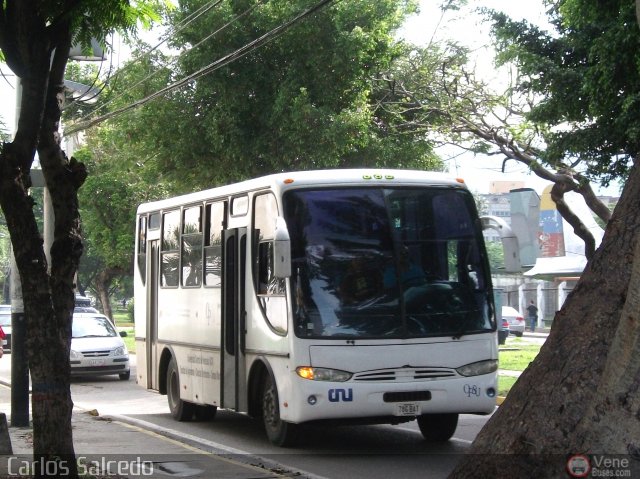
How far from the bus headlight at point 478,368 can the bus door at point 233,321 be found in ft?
9.07

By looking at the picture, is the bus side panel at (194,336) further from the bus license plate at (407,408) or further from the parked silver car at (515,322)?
the parked silver car at (515,322)

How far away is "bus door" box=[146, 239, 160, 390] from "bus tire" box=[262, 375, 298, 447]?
4305 mm

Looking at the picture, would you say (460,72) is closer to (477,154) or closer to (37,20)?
(477,154)

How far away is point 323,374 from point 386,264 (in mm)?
1408

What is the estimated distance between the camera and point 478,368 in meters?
11.6

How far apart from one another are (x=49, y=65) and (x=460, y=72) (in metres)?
15.2

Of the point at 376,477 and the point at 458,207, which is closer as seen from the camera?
the point at 376,477

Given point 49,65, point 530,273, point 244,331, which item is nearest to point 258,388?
point 244,331

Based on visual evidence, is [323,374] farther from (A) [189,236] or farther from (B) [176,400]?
(B) [176,400]

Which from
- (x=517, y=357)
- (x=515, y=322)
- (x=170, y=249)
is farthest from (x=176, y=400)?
(x=515, y=322)

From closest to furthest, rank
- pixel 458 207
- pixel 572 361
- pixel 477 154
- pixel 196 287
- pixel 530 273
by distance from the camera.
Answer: pixel 572 361
pixel 458 207
pixel 196 287
pixel 477 154
pixel 530 273

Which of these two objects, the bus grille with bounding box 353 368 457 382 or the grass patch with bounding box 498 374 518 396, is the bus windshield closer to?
the bus grille with bounding box 353 368 457 382

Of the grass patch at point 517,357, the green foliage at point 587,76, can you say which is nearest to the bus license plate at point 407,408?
the green foliage at point 587,76

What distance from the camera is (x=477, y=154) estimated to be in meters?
22.4
